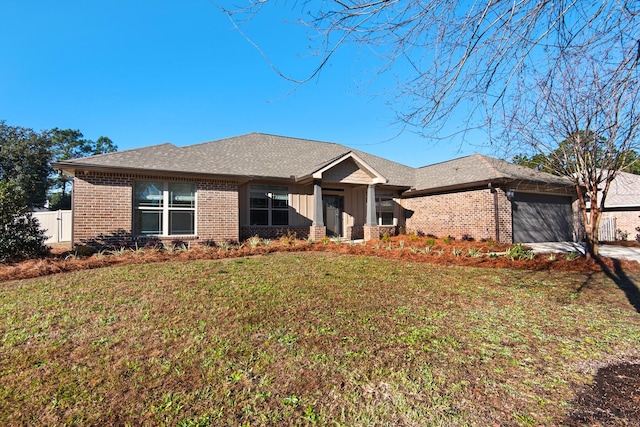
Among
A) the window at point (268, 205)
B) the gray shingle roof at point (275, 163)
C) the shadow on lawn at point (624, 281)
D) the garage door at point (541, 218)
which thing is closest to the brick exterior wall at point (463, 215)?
the gray shingle roof at point (275, 163)

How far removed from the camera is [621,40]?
3660mm

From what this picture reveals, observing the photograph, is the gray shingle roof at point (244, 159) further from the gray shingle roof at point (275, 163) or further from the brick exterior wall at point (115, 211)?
the brick exterior wall at point (115, 211)

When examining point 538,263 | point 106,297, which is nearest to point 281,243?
point 106,297

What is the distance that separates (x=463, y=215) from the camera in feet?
47.6

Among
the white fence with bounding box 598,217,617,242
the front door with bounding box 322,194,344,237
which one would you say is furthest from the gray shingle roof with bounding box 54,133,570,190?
the white fence with bounding box 598,217,617,242

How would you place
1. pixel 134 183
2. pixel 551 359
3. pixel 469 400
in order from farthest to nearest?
pixel 134 183 < pixel 551 359 < pixel 469 400

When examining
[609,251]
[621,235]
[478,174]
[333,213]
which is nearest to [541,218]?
[609,251]

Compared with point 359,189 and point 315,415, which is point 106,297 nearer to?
point 315,415

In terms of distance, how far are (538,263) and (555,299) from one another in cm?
336

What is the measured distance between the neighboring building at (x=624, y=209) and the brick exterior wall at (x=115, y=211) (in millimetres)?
19760

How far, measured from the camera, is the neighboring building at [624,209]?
55.0ft

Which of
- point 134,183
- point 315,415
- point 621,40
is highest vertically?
point 621,40

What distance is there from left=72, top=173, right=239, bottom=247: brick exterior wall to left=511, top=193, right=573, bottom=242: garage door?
12850 millimetres

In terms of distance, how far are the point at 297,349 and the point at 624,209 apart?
903 inches
